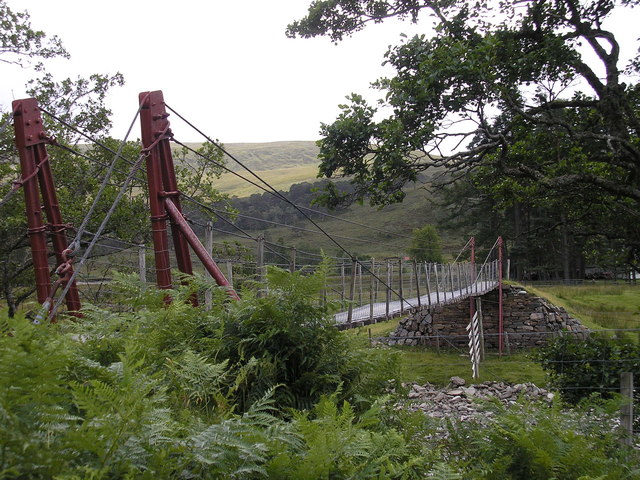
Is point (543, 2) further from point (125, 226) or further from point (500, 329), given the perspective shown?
point (500, 329)

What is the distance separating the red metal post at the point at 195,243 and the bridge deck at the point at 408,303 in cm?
91

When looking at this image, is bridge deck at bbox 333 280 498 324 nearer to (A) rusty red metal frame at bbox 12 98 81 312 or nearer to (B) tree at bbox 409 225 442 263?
(A) rusty red metal frame at bbox 12 98 81 312

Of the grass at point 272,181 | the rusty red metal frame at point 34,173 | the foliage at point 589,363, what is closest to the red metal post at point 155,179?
the rusty red metal frame at point 34,173

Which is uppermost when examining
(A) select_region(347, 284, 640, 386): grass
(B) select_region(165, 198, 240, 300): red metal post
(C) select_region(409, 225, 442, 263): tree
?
(B) select_region(165, 198, 240, 300): red metal post

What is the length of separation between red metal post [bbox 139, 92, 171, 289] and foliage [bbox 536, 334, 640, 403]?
594 centimetres

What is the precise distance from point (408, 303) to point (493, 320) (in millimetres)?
13776

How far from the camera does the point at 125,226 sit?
1412cm

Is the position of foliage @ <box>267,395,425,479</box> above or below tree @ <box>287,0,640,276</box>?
below

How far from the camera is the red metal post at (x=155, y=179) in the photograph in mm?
4098

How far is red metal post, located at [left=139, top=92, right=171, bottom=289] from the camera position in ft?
13.4

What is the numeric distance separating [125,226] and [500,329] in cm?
1387

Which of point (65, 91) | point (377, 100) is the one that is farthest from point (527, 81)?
point (65, 91)

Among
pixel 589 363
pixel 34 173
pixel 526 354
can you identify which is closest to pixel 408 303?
pixel 589 363

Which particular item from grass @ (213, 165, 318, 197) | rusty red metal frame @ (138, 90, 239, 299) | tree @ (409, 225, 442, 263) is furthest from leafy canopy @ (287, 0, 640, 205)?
grass @ (213, 165, 318, 197)
